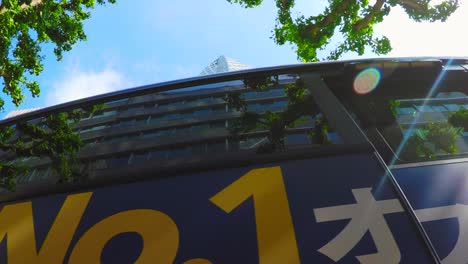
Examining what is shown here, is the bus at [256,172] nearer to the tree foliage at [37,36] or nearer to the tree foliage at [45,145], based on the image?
the tree foliage at [45,145]

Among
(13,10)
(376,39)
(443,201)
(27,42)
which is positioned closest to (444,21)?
(376,39)

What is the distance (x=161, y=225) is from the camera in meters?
1.26

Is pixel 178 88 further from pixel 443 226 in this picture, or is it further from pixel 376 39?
pixel 376 39

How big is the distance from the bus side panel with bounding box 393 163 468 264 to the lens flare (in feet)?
1.70

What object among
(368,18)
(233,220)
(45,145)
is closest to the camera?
(233,220)

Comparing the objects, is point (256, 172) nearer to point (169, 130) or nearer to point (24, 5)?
point (169, 130)

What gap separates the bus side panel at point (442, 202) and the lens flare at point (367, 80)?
52 cm

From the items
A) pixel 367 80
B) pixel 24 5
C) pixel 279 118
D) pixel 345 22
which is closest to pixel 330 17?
pixel 345 22

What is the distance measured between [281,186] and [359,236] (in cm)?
36

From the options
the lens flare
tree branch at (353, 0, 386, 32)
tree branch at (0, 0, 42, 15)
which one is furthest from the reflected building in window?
tree branch at (353, 0, 386, 32)

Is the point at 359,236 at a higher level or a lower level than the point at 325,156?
lower

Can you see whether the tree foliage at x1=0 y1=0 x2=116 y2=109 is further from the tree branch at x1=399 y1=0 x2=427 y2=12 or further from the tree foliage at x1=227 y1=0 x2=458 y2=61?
the tree branch at x1=399 y1=0 x2=427 y2=12

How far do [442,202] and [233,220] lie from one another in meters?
0.86

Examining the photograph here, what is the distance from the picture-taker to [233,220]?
48.6 inches
